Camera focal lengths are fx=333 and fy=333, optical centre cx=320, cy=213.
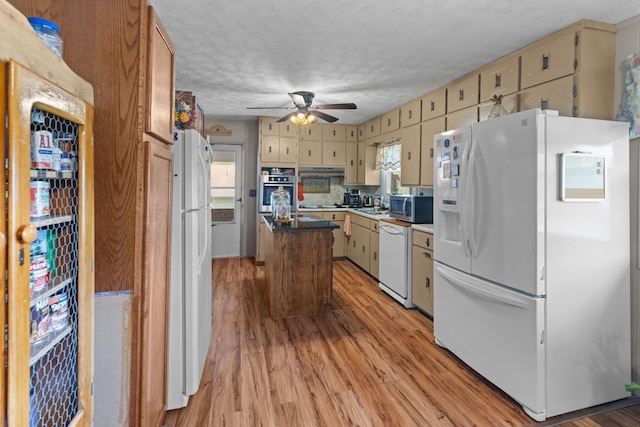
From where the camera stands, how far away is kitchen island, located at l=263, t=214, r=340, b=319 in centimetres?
328

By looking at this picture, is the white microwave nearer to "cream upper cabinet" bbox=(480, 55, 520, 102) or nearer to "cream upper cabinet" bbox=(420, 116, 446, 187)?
"cream upper cabinet" bbox=(420, 116, 446, 187)

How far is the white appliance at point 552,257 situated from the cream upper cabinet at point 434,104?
4.91ft

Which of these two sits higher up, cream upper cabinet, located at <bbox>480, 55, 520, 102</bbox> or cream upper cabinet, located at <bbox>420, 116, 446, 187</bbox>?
cream upper cabinet, located at <bbox>480, 55, 520, 102</bbox>

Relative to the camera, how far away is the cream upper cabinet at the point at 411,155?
3.99m

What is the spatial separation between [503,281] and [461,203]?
596 millimetres

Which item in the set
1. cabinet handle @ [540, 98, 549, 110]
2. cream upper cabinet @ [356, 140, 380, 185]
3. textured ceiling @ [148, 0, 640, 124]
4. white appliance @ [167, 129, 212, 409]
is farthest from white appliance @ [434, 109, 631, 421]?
cream upper cabinet @ [356, 140, 380, 185]

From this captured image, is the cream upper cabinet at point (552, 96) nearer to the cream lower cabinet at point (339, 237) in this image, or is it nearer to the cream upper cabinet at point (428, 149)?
the cream upper cabinet at point (428, 149)

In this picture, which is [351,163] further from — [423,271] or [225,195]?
[423,271]

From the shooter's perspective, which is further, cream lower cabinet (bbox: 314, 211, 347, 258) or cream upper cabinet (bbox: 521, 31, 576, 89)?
cream lower cabinet (bbox: 314, 211, 347, 258)

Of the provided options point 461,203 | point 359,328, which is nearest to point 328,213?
point 359,328

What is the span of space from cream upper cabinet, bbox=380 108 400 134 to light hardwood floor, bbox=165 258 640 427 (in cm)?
251

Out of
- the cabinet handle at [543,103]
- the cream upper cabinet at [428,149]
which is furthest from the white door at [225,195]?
the cabinet handle at [543,103]

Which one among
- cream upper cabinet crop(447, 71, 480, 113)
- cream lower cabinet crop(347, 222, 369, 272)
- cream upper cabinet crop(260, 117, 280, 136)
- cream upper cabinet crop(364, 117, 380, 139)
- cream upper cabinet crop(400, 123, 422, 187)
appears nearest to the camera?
→ cream upper cabinet crop(447, 71, 480, 113)

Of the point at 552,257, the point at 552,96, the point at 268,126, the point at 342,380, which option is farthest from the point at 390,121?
the point at 342,380
